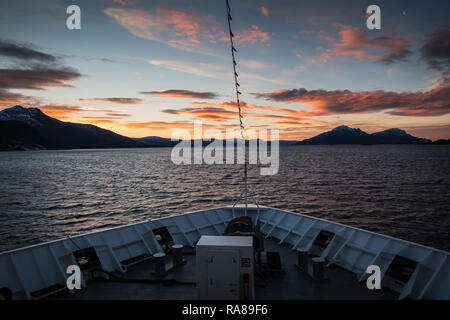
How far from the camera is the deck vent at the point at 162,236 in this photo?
11216mm

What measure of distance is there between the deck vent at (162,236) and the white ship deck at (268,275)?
27 centimetres

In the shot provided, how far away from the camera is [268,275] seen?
29.0ft

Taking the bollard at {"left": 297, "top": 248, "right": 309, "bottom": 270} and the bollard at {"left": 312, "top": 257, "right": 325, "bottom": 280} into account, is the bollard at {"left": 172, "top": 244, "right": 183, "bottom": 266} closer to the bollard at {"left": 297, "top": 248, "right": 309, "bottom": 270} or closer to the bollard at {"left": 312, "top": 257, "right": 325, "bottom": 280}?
the bollard at {"left": 297, "top": 248, "right": 309, "bottom": 270}

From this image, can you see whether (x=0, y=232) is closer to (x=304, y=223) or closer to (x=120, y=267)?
(x=120, y=267)

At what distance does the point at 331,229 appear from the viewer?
35.4ft

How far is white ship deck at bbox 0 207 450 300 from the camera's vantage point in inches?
290

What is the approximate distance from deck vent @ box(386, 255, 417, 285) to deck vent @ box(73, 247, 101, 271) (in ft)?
31.6

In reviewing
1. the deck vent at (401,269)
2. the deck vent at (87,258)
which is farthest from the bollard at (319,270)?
the deck vent at (87,258)

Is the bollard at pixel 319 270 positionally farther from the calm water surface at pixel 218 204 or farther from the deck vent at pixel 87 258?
the calm water surface at pixel 218 204

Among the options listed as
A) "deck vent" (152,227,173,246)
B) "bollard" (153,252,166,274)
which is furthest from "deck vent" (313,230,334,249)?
"deck vent" (152,227,173,246)

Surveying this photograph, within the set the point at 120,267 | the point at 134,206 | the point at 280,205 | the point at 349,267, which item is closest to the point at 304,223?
the point at 349,267

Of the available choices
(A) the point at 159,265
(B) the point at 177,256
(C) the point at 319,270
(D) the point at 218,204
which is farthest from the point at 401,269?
(D) the point at 218,204

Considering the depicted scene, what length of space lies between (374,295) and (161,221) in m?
8.81

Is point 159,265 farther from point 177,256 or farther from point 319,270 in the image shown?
point 319,270
